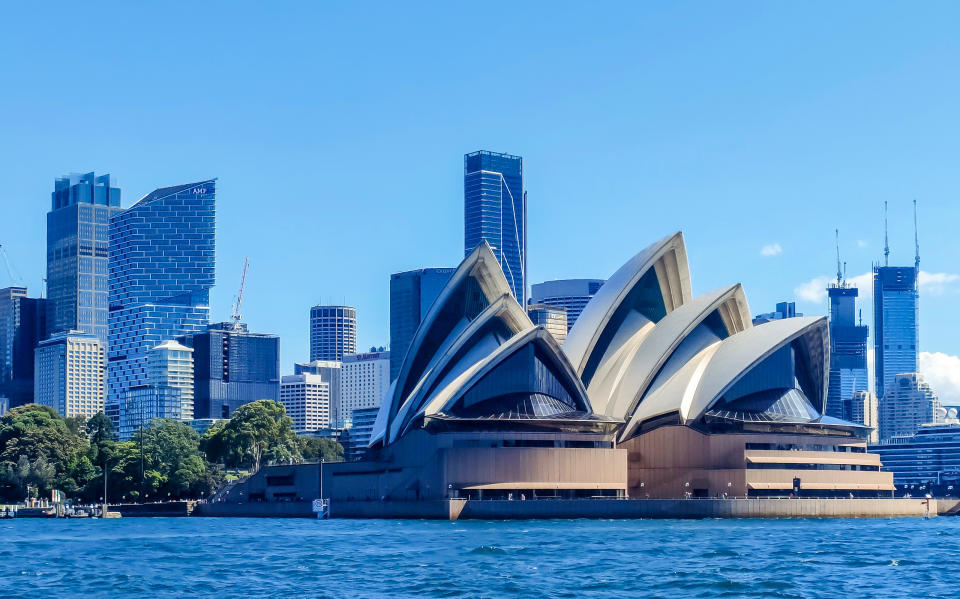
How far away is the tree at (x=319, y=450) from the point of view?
169125 mm

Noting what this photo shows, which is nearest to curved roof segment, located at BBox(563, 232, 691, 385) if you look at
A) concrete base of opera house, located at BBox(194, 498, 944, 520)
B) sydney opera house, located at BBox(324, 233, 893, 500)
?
sydney opera house, located at BBox(324, 233, 893, 500)

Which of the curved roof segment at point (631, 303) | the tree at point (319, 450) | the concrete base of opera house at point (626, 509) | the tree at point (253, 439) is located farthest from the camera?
the tree at point (319, 450)

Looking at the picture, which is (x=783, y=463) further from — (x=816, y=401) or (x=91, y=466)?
(x=91, y=466)

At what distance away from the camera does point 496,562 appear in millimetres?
62594

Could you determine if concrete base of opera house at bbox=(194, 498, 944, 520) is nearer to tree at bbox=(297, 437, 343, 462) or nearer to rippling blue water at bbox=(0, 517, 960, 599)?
rippling blue water at bbox=(0, 517, 960, 599)

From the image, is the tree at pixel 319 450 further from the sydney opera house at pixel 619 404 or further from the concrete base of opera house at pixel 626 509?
the concrete base of opera house at pixel 626 509

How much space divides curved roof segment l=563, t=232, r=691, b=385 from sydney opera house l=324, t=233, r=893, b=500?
113 millimetres

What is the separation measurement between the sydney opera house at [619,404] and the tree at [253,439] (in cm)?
3017

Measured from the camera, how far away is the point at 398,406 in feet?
408

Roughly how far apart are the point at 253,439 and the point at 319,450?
69.3 feet

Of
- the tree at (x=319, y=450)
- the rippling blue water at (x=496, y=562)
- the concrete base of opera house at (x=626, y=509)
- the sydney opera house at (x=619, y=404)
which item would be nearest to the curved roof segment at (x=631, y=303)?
the sydney opera house at (x=619, y=404)

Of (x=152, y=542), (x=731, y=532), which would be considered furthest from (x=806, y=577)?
(x=152, y=542)

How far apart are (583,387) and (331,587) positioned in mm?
62246

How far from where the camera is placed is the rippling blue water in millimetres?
52719
